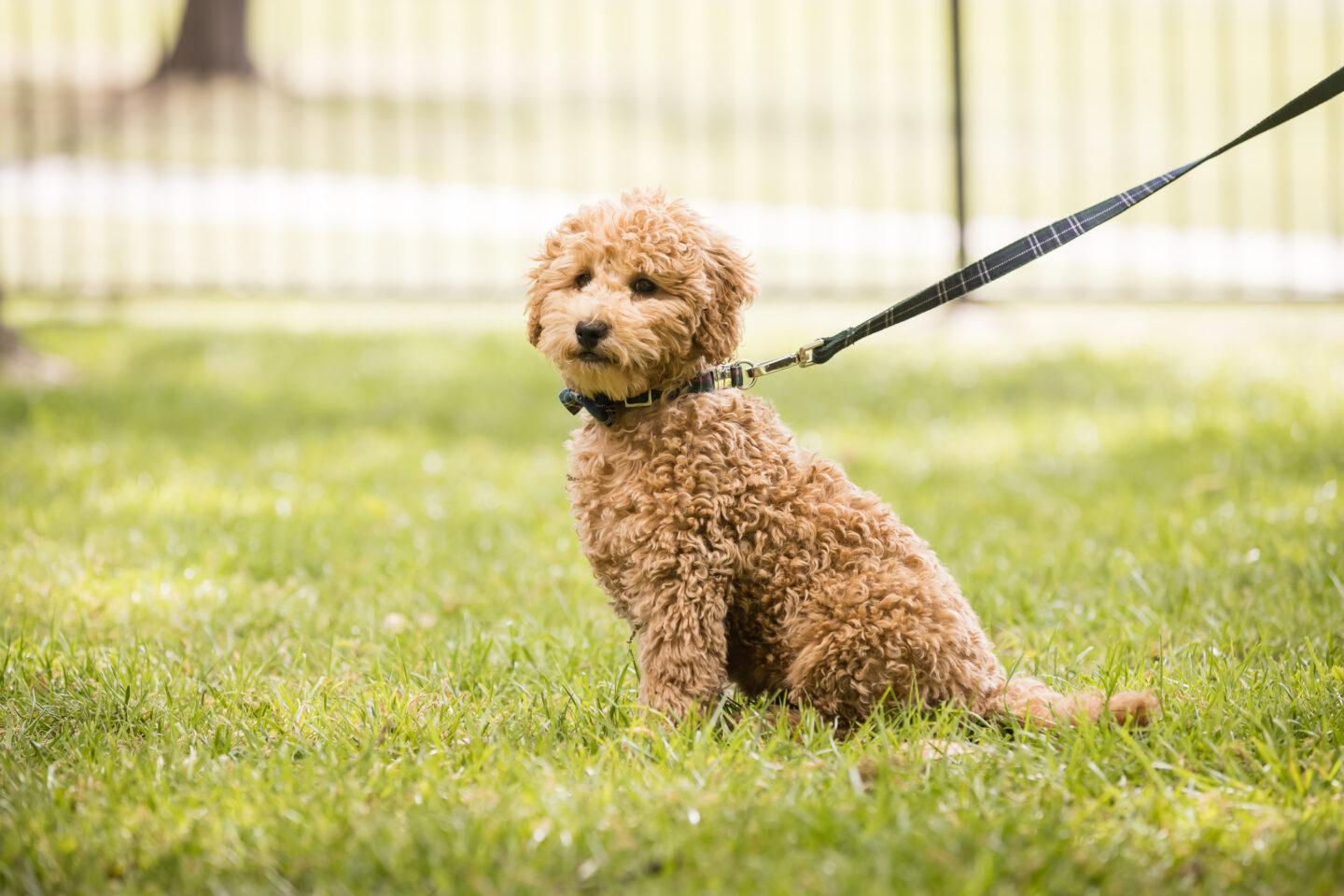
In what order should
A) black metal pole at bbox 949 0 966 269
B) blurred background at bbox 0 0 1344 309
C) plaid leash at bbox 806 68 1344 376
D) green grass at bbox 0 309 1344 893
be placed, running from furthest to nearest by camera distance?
blurred background at bbox 0 0 1344 309 < black metal pole at bbox 949 0 966 269 < plaid leash at bbox 806 68 1344 376 < green grass at bbox 0 309 1344 893

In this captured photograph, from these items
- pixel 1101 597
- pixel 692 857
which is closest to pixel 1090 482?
pixel 1101 597

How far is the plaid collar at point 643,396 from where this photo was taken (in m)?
3.01

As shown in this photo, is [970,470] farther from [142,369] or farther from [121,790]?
[142,369]

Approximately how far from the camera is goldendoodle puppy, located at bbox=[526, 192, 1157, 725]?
112 inches

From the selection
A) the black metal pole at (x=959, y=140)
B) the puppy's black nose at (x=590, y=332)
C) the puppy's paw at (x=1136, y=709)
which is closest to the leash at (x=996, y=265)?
the puppy's black nose at (x=590, y=332)

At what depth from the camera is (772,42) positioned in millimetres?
15234

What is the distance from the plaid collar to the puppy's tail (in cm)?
106

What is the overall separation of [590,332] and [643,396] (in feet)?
0.95

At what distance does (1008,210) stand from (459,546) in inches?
391

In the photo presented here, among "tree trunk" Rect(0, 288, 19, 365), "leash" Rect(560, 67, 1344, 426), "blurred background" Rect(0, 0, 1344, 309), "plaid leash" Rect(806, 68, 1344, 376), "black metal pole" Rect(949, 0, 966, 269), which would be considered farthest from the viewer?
"blurred background" Rect(0, 0, 1344, 309)

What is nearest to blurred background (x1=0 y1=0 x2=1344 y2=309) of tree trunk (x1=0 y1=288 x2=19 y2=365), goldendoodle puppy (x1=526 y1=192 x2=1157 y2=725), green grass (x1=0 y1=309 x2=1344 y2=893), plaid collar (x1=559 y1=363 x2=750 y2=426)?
tree trunk (x1=0 y1=288 x2=19 y2=365)

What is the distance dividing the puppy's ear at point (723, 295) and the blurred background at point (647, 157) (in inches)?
254

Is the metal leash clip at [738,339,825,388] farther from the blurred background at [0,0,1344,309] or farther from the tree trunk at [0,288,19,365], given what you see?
the tree trunk at [0,288,19,365]

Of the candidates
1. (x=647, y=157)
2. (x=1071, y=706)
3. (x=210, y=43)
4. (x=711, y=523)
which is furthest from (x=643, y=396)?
(x=210, y=43)
